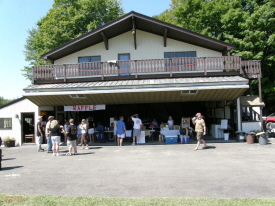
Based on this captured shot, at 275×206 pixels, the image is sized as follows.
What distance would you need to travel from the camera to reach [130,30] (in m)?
16.9

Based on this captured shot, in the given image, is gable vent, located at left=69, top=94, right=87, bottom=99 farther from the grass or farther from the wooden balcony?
the grass

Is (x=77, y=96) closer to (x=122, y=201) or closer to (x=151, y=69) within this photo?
(x=151, y=69)

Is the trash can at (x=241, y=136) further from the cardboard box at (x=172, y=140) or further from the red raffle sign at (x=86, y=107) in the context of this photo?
the red raffle sign at (x=86, y=107)

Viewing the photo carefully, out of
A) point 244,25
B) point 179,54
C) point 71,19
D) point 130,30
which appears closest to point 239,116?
point 179,54

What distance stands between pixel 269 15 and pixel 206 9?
616 centimetres

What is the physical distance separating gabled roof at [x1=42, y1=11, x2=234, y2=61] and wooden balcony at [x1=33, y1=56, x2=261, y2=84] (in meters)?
1.65

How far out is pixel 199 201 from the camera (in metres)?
5.05

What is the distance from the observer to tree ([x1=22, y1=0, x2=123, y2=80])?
1105 inches

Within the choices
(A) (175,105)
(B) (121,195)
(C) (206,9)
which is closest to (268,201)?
(B) (121,195)

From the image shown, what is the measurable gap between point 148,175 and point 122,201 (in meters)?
2.20

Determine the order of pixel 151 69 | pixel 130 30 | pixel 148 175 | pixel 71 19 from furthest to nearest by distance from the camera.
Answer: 1. pixel 71 19
2. pixel 130 30
3. pixel 151 69
4. pixel 148 175

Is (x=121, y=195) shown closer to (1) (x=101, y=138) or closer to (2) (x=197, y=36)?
(1) (x=101, y=138)

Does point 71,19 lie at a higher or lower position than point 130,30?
higher

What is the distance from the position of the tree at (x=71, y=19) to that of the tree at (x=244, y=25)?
963 cm
